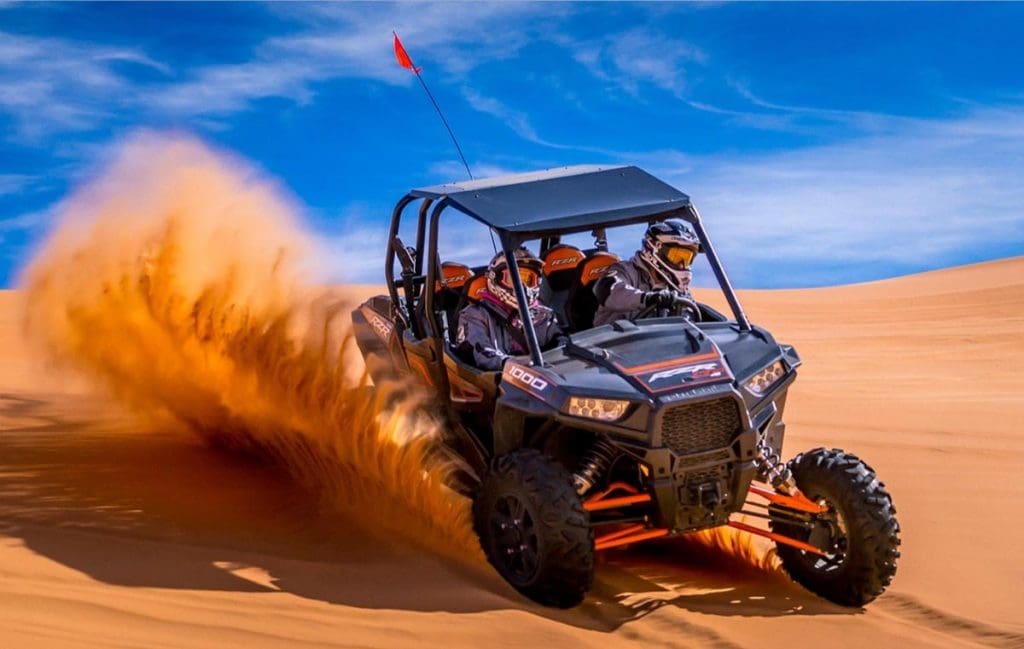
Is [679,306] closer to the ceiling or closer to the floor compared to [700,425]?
closer to the ceiling

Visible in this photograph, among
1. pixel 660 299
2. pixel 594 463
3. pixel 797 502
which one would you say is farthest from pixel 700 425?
pixel 660 299

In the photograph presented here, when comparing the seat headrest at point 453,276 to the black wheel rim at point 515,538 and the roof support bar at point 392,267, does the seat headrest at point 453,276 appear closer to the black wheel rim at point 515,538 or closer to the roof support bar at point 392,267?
the roof support bar at point 392,267

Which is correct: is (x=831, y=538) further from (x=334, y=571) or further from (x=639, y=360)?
(x=334, y=571)

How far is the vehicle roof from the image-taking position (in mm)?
8109

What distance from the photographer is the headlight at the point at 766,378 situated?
759 centimetres

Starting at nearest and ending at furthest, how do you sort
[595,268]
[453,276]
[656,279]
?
[656,279]
[595,268]
[453,276]

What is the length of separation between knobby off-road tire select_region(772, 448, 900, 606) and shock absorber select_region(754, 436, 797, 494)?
0.41 feet

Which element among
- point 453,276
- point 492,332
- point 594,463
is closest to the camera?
point 594,463

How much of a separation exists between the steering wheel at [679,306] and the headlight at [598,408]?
1.39m

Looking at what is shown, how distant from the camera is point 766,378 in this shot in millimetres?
7695

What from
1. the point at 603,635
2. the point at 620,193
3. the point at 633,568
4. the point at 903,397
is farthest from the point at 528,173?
the point at 903,397

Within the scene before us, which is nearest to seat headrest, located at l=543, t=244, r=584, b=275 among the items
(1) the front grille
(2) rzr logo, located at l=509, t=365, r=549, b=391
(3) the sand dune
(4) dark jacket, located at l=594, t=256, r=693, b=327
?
(4) dark jacket, located at l=594, t=256, r=693, b=327

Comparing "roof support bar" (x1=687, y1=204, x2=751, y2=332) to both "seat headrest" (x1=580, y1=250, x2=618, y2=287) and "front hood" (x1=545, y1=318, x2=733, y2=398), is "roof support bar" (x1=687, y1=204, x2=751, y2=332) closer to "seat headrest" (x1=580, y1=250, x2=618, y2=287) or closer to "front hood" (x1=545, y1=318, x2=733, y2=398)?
"front hood" (x1=545, y1=318, x2=733, y2=398)

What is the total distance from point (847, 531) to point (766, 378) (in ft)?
3.06
